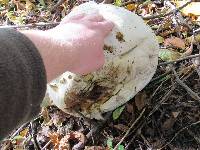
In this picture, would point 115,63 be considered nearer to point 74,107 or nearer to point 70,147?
point 74,107

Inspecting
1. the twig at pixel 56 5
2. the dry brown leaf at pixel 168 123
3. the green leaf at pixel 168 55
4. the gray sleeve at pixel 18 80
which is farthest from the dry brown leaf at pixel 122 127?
the twig at pixel 56 5

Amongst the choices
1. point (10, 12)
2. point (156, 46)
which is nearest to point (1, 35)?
point (156, 46)

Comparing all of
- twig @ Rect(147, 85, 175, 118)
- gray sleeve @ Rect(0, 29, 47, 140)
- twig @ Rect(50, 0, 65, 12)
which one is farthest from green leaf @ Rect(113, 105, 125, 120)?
twig @ Rect(50, 0, 65, 12)

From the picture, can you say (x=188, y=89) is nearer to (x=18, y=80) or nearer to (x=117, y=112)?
(x=117, y=112)

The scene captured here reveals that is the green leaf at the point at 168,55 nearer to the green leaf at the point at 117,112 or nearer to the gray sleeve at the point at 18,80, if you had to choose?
the green leaf at the point at 117,112

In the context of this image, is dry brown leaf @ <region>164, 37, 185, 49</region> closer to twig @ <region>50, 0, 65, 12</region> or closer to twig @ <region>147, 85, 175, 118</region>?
twig @ <region>147, 85, 175, 118</region>

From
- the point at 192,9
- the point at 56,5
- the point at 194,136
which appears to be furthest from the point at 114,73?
the point at 56,5
